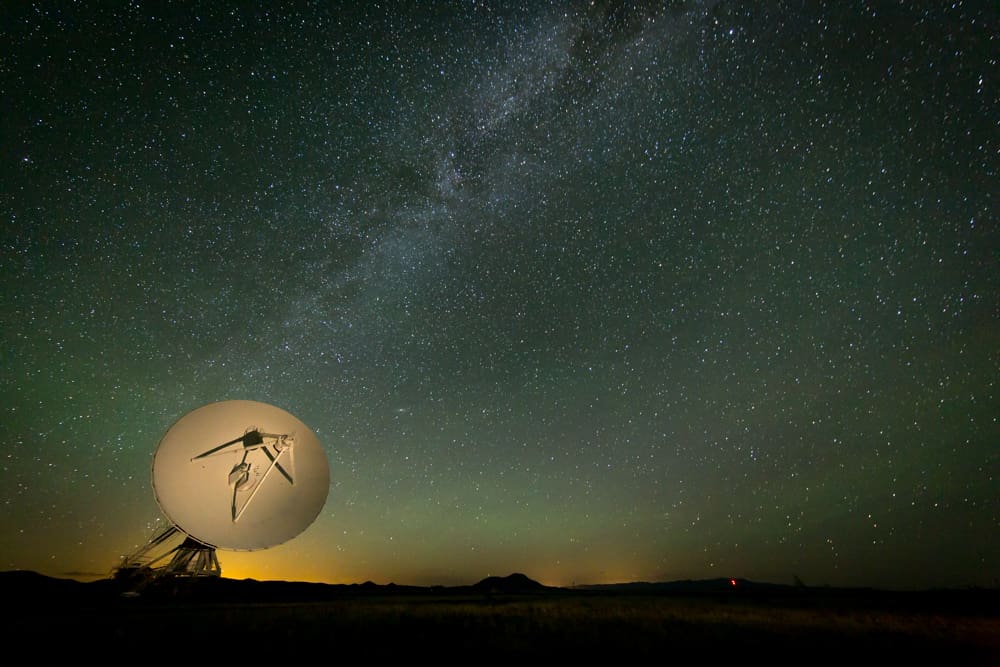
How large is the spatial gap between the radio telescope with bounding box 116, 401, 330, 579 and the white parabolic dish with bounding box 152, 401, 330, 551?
2 centimetres

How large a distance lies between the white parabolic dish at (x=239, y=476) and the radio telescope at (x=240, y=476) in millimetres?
25

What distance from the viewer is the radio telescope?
1393 cm

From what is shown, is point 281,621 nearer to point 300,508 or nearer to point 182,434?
point 300,508

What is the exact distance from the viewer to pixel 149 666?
17.2ft

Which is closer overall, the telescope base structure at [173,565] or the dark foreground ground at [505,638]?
the dark foreground ground at [505,638]

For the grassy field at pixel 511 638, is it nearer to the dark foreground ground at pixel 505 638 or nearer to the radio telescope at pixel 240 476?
the dark foreground ground at pixel 505 638

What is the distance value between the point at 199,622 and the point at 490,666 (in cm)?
695

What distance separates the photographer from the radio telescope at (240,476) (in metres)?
13.9

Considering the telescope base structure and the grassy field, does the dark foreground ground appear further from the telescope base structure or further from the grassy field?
the telescope base structure

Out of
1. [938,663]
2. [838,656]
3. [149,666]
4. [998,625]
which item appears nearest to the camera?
[149,666]

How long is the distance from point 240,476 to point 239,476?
3 cm

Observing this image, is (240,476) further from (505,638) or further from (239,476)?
(505,638)

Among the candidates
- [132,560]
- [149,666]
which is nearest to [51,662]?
[149,666]

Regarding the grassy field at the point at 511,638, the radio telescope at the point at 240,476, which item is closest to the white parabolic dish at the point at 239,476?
the radio telescope at the point at 240,476
